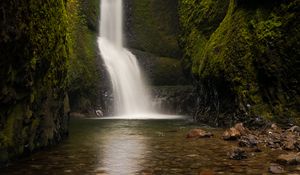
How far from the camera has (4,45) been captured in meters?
7.78

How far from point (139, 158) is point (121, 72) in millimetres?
21745

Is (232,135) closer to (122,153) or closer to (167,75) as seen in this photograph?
(122,153)

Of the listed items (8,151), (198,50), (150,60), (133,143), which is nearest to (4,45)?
(8,151)

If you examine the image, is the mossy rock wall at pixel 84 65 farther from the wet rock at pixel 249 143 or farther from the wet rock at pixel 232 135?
the wet rock at pixel 249 143

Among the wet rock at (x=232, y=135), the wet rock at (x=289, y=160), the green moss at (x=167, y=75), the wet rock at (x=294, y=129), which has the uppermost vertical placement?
the green moss at (x=167, y=75)

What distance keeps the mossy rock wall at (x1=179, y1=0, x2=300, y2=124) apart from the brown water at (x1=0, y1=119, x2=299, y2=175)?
354 centimetres

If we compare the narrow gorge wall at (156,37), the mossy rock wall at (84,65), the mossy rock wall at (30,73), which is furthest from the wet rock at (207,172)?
the narrow gorge wall at (156,37)

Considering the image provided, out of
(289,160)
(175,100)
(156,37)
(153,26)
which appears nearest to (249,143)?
(289,160)

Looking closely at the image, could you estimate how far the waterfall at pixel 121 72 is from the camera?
1193 inches

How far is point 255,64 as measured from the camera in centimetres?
1662

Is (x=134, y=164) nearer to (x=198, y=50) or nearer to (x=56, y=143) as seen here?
(x=56, y=143)

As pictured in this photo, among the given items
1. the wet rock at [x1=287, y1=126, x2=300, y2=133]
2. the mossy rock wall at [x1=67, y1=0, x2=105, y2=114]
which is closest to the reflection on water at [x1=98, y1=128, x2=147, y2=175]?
the wet rock at [x1=287, y1=126, x2=300, y2=133]

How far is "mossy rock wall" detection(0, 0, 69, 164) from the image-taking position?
8.17 m

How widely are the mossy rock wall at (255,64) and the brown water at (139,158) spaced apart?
11.6 feet
